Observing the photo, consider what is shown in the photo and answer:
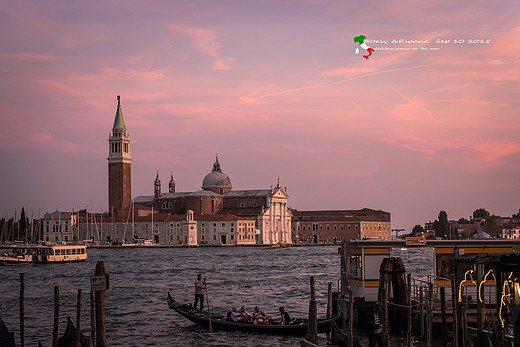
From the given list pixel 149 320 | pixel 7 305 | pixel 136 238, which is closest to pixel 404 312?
pixel 149 320

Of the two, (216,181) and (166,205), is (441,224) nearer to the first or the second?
(216,181)

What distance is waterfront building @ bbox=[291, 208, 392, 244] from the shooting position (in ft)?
386

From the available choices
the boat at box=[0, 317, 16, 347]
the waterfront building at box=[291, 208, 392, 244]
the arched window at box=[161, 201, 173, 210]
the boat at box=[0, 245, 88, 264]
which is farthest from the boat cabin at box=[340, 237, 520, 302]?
the waterfront building at box=[291, 208, 392, 244]

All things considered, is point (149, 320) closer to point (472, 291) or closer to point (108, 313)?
point (108, 313)

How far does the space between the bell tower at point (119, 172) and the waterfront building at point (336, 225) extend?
98.4ft

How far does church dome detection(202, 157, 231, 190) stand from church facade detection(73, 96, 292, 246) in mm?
1227

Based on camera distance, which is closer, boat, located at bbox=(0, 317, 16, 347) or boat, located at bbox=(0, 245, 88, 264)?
boat, located at bbox=(0, 317, 16, 347)

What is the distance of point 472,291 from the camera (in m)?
16.8

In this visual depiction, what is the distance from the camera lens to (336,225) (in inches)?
4668

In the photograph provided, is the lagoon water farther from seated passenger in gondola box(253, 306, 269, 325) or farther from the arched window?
the arched window

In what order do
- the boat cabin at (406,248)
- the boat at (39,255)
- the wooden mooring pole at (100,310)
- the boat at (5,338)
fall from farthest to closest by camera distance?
the boat at (39,255)
the boat cabin at (406,248)
the boat at (5,338)
the wooden mooring pole at (100,310)

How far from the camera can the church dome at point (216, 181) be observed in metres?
116

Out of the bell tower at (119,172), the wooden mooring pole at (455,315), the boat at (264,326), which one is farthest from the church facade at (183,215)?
the wooden mooring pole at (455,315)

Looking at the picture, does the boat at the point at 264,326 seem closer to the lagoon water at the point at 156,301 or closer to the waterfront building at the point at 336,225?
the lagoon water at the point at 156,301
